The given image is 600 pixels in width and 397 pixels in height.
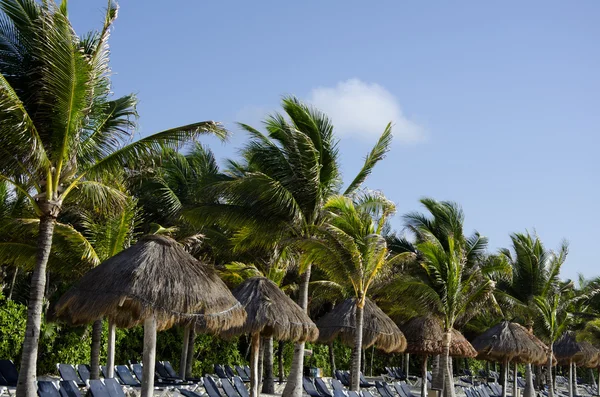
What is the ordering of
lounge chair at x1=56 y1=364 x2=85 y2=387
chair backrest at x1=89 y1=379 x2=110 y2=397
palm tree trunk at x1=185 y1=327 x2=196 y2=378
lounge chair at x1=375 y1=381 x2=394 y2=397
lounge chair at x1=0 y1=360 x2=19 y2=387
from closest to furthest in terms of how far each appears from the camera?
chair backrest at x1=89 y1=379 x2=110 y2=397
lounge chair at x1=0 y1=360 x2=19 y2=387
lounge chair at x1=56 y1=364 x2=85 y2=387
palm tree trunk at x1=185 y1=327 x2=196 y2=378
lounge chair at x1=375 y1=381 x2=394 y2=397

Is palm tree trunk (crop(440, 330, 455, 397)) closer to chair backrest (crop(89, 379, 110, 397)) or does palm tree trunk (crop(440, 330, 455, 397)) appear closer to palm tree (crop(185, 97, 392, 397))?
palm tree (crop(185, 97, 392, 397))

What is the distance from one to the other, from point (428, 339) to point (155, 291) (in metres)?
12.3

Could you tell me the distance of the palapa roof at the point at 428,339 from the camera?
67.9ft

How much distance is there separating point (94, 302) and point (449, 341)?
41.3 feet

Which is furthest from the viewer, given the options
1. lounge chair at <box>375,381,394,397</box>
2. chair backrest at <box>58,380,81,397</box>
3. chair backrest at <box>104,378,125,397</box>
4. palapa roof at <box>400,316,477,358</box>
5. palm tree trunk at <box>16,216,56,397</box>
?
lounge chair at <box>375,381,394,397</box>

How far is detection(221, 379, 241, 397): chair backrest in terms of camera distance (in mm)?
15617

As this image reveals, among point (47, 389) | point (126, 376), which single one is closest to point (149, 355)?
point (47, 389)

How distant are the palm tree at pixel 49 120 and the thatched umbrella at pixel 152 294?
2.55 feet

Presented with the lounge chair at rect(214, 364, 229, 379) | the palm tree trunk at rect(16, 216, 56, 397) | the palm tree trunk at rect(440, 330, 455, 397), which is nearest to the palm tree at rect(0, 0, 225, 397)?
the palm tree trunk at rect(16, 216, 56, 397)

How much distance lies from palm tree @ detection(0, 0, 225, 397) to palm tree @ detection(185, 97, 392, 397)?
5025mm

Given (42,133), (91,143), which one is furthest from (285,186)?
(42,133)

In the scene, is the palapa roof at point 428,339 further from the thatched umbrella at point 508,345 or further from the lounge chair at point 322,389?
the lounge chair at point 322,389

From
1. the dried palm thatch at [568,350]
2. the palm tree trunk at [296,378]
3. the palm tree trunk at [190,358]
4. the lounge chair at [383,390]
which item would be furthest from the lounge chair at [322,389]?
the dried palm thatch at [568,350]

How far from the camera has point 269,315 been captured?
13938mm
